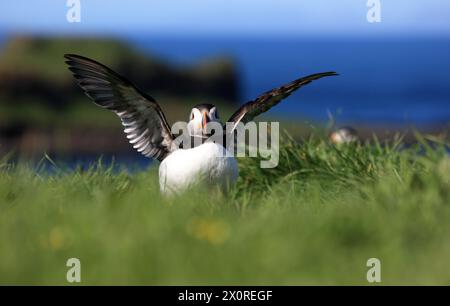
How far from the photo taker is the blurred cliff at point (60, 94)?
37500 millimetres

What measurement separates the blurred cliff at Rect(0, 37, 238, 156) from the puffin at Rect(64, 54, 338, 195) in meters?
29.3

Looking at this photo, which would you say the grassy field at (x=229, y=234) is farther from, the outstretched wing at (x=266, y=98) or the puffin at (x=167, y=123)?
the outstretched wing at (x=266, y=98)

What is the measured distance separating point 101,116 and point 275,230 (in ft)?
117

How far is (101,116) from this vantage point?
3969 centimetres

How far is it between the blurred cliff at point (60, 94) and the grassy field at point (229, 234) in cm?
3042

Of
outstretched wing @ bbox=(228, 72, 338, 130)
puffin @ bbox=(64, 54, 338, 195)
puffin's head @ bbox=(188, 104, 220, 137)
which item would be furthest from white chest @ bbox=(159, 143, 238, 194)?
outstretched wing @ bbox=(228, 72, 338, 130)

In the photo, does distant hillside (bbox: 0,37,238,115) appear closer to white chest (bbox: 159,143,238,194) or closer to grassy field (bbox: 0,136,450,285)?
white chest (bbox: 159,143,238,194)

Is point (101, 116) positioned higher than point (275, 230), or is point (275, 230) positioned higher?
point (101, 116)

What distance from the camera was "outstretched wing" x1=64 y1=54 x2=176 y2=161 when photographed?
620cm

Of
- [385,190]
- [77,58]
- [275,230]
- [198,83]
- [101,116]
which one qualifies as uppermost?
[198,83]

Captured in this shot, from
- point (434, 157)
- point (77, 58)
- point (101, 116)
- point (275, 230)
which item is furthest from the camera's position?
point (101, 116)

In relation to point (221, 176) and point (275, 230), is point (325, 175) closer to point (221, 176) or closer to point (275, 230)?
point (221, 176)

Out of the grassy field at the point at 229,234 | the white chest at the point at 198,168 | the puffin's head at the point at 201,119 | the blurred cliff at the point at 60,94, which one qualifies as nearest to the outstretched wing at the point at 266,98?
the puffin's head at the point at 201,119
